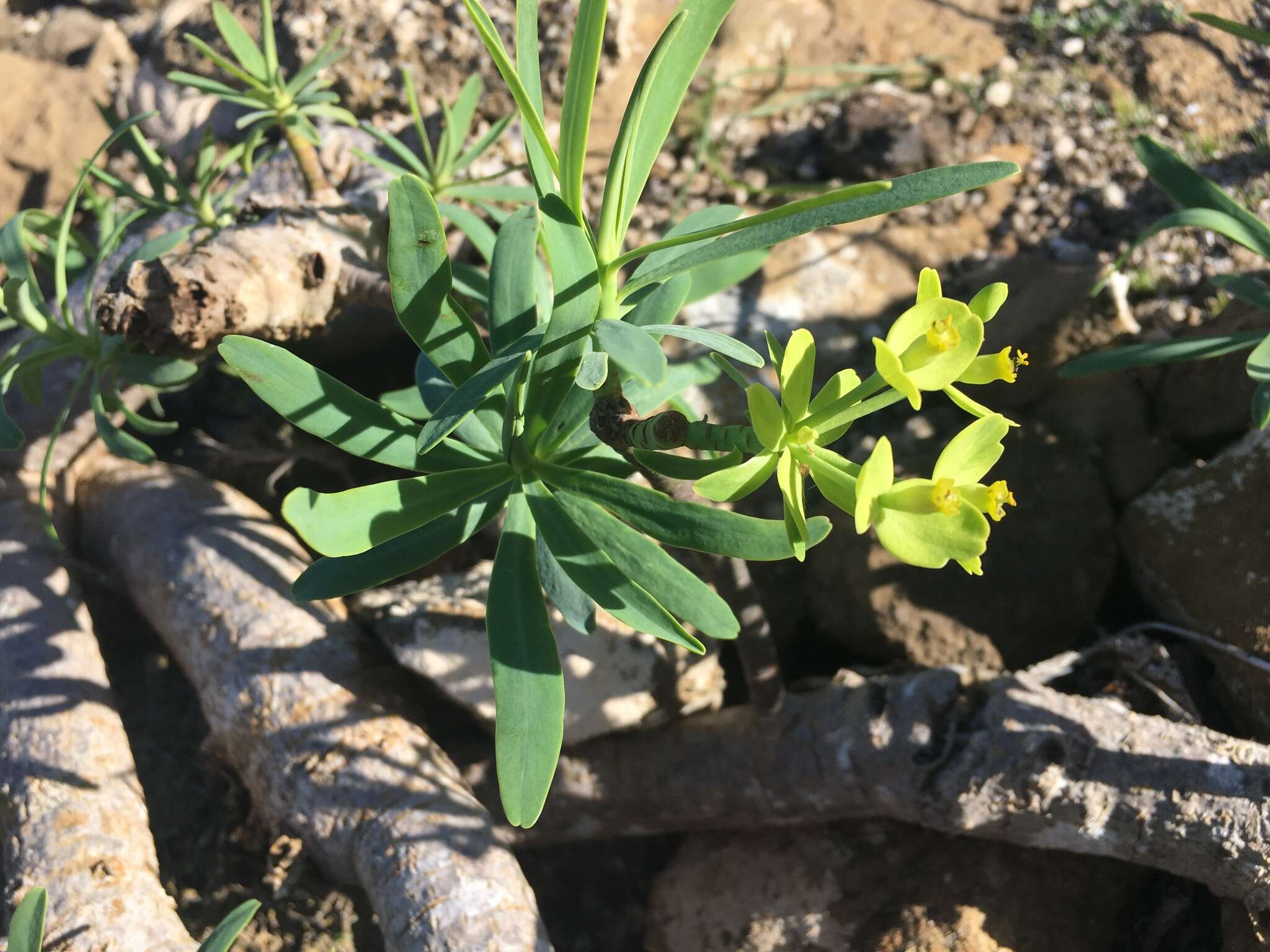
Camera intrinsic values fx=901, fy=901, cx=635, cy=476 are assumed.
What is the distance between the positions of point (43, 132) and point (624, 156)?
267 centimetres

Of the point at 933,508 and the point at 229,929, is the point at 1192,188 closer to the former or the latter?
the point at 933,508

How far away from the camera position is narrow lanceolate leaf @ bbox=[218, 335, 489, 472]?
1.23 metres

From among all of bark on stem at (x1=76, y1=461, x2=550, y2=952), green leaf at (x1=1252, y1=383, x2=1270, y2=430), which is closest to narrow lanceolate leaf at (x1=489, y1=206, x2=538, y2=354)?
bark on stem at (x1=76, y1=461, x2=550, y2=952)

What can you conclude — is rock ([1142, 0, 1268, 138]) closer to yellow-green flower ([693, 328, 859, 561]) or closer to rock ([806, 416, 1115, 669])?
rock ([806, 416, 1115, 669])

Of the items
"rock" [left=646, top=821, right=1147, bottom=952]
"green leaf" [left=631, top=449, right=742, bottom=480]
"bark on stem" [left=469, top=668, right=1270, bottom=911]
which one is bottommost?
"rock" [left=646, top=821, right=1147, bottom=952]

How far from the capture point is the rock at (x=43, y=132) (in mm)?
2859

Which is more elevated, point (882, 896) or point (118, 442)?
point (118, 442)

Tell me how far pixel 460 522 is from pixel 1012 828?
1184 mm

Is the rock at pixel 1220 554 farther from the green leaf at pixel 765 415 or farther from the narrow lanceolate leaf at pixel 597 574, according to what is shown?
the green leaf at pixel 765 415

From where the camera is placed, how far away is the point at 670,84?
50.3 inches

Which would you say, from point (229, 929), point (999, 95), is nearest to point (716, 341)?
point (229, 929)

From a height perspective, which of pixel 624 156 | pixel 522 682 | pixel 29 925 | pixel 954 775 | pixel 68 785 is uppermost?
pixel 624 156

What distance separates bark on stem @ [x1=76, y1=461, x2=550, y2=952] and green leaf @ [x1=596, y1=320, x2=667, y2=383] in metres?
1.15

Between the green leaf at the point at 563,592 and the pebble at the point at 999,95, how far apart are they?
2123 mm
